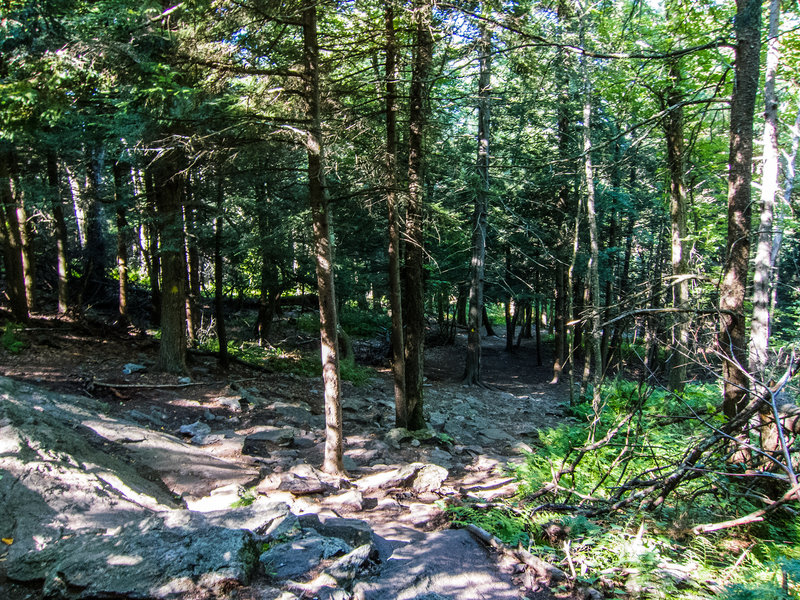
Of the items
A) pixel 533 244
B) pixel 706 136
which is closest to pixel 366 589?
pixel 706 136

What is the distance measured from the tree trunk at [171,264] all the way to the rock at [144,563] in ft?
26.3

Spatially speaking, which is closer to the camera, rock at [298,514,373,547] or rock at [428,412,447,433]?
rock at [298,514,373,547]

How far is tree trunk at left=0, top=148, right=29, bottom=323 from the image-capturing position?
1216 centimetres

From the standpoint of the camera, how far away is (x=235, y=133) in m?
7.87

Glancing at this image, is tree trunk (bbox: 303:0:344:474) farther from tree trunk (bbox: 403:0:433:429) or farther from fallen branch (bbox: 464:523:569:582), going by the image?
fallen branch (bbox: 464:523:569:582)

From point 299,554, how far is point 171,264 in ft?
29.5

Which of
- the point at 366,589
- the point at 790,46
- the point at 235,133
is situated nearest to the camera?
the point at 366,589

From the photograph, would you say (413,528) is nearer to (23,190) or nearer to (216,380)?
(216,380)

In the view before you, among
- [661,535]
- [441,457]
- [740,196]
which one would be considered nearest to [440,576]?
[661,535]

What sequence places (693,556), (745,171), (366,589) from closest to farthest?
(366,589) < (693,556) < (745,171)

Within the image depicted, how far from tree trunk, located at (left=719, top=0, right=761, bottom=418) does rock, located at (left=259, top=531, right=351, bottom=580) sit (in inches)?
173

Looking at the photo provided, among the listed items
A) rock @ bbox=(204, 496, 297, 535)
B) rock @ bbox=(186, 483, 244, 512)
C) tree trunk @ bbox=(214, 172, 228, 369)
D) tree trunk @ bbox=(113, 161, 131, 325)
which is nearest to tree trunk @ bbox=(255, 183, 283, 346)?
tree trunk @ bbox=(214, 172, 228, 369)

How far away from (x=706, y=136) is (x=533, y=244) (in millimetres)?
7303

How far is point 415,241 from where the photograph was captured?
9422 mm
